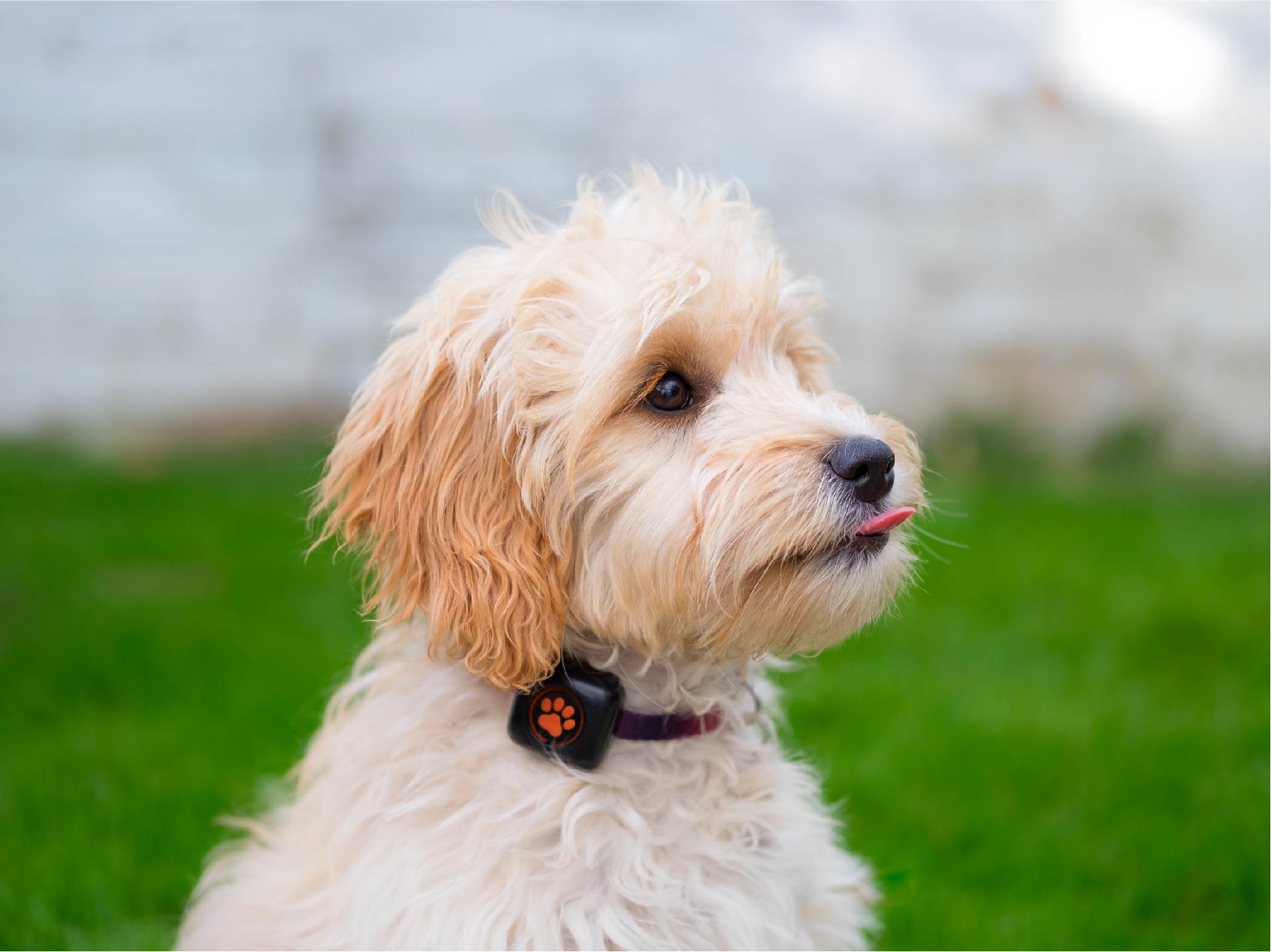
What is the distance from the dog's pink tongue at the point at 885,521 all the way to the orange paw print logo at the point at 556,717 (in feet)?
2.02

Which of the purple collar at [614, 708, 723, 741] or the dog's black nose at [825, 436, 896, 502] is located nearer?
the dog's black nose at [825, 436, 896, 502]

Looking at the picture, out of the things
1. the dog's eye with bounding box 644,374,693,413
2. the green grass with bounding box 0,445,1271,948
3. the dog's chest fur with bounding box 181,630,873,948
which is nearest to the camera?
the dog's chest fur with bounding box 181,630,873,948

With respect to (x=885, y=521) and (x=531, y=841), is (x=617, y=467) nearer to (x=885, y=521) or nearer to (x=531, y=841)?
(x=885, y=521)

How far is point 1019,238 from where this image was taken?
7.68m

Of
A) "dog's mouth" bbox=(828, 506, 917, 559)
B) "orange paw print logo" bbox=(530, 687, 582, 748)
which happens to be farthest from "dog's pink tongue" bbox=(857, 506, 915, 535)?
"orange paw print logo" bbox=(530, 687, 582, 748)

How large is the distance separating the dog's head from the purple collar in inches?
5.2

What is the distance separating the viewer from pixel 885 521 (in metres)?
2.10

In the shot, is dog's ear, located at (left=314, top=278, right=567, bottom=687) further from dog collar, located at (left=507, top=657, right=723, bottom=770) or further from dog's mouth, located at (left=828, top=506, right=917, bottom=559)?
dog's mouth, located at (left=828, top=506, right=917, bottom=559)

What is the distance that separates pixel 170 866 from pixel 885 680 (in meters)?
2.67

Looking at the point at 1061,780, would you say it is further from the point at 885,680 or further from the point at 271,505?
the point at 271,505

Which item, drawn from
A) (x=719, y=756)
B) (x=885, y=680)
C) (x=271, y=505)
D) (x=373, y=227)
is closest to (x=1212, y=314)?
(x=885, y=680)

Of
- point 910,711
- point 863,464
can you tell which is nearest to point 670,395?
point 863,464

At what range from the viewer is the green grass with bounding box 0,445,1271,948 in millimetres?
3230

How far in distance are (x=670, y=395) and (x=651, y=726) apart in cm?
64
